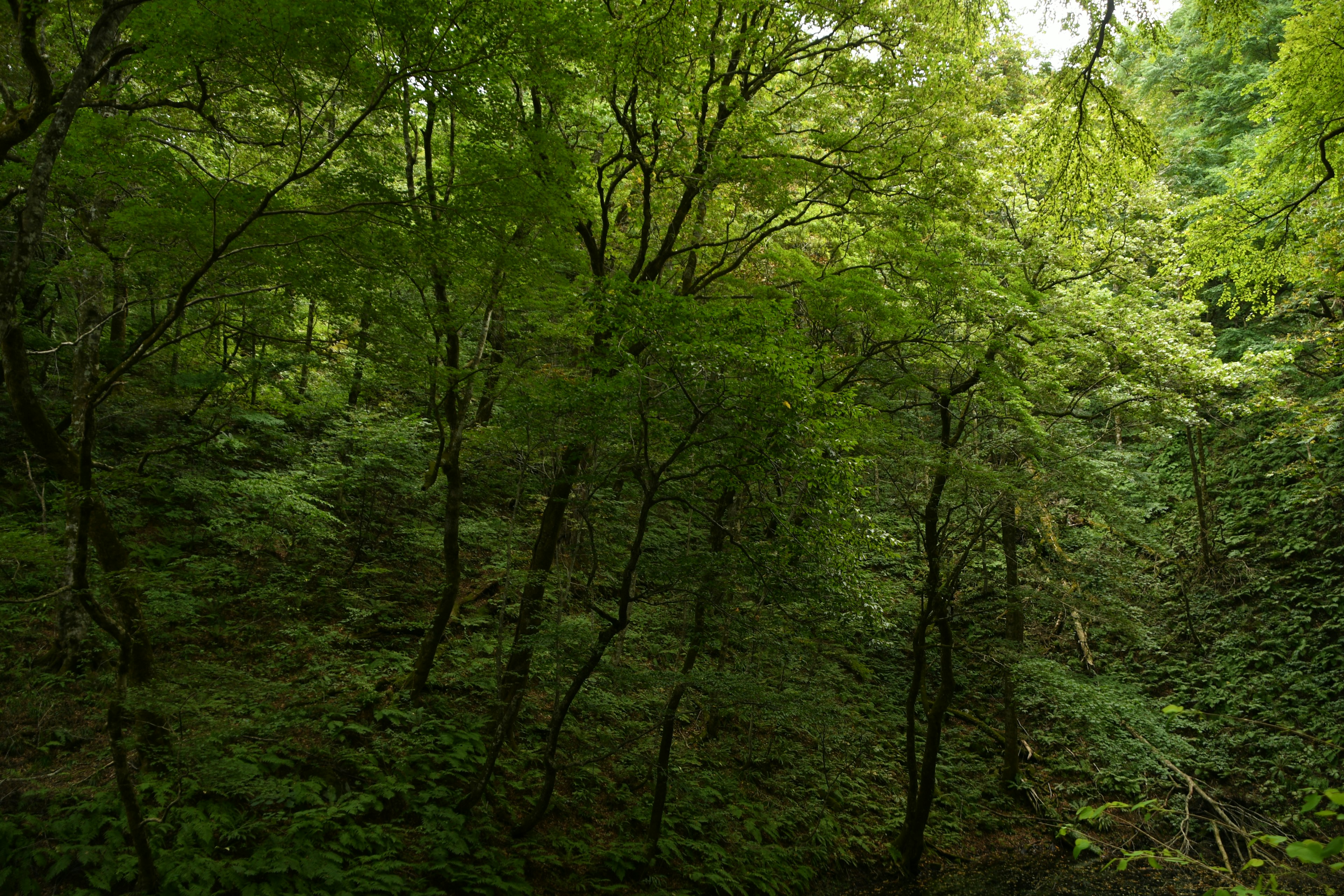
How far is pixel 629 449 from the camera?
20.9 feet

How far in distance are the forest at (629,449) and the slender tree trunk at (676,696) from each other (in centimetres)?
7

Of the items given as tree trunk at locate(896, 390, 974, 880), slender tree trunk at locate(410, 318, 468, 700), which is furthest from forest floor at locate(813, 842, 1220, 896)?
slender tree trunk at locate(410, 318, 468, 700)

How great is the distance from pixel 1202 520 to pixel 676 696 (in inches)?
523

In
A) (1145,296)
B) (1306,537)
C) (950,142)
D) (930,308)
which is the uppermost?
(950,142)

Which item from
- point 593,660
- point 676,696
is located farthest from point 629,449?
point 676,696

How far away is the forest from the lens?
208 inches

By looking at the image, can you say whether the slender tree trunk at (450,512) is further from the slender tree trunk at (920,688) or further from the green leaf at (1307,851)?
the green leaf at (1307,851)

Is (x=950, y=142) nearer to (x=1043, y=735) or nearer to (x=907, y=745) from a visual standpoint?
(x=907, y=745)

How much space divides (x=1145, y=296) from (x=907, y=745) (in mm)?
7898

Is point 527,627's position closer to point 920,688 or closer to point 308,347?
point 308,347

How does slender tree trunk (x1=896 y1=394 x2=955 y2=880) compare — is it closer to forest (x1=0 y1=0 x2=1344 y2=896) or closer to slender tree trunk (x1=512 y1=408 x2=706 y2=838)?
forest (x1=0 y1=0 x2=1344 y2=896)

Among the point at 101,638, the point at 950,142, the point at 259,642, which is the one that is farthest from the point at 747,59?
the point at 101,638

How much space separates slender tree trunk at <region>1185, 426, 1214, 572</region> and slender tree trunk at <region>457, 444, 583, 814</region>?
13362 mm

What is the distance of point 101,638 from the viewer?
23.1 ft
